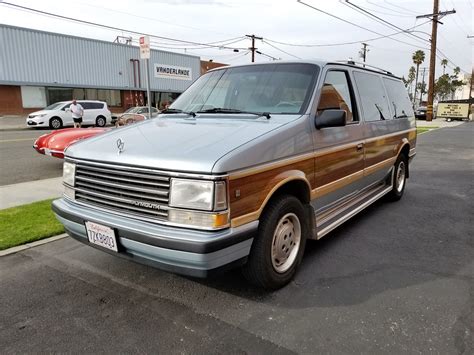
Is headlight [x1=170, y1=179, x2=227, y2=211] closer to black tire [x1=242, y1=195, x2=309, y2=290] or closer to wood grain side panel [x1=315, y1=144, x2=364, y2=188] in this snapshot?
black tire [x1=242, y1=195, x2=309, y2=290]

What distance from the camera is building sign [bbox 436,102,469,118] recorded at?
121 feet

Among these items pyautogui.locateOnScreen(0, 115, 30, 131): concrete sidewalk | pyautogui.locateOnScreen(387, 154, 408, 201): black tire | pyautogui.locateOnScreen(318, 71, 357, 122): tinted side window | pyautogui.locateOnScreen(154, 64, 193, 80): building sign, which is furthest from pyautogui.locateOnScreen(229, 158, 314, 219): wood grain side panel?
pyautogui.locateOnScreen(154, 64, 193, 80): building sign

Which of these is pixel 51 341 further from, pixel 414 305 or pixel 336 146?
pixel 336 146

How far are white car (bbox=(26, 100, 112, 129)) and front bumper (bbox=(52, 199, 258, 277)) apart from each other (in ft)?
70.3

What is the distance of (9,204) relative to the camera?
5.88m

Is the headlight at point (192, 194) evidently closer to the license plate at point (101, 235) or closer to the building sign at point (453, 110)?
the license plate at point (101, 235)

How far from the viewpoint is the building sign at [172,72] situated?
124 feet

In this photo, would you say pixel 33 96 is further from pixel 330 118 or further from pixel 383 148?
pixel 330 118

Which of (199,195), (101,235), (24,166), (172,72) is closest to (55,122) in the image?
(24,166)

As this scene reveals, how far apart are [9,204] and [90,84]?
1130 inches

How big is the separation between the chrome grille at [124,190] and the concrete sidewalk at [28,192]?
3.26m

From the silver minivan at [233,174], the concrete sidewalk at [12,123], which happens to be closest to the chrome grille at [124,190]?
the silver minivan at [233,174]

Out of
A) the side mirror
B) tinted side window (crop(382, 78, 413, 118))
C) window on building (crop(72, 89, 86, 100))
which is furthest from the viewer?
window on building (crop(72, 89, 86, 100))

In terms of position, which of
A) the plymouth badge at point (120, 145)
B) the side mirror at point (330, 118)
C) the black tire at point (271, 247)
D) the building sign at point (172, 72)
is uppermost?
the building sign at point (172, 72)
